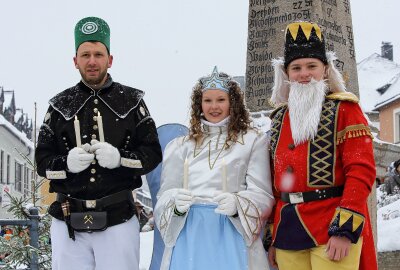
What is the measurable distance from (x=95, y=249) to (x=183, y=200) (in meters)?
0.61

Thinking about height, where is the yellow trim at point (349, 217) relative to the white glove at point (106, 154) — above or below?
below

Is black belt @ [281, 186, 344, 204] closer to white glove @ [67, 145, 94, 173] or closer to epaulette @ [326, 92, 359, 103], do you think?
epaulette @ [326, 92, 359, 103]

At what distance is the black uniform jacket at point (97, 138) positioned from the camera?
4168mm

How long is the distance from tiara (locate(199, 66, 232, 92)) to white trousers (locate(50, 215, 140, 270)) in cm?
100

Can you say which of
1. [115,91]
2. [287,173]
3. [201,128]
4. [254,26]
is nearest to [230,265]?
[287,173]

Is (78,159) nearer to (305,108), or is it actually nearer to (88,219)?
(88,219)

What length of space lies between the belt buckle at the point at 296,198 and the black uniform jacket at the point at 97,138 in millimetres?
857

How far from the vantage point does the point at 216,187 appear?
421 centimetres

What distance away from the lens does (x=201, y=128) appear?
4457 millimetres

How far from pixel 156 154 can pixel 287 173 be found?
823 mm

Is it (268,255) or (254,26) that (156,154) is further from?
(254,26)

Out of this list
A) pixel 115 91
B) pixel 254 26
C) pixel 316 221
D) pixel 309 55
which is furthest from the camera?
pixel 254 26

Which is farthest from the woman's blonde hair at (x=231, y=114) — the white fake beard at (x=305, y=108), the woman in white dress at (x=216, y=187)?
the white fake beard at (x=305, y=108)

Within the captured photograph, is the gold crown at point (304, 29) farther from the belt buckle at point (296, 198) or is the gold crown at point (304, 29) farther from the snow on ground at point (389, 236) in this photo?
the snow on ground at point (389, 236)
